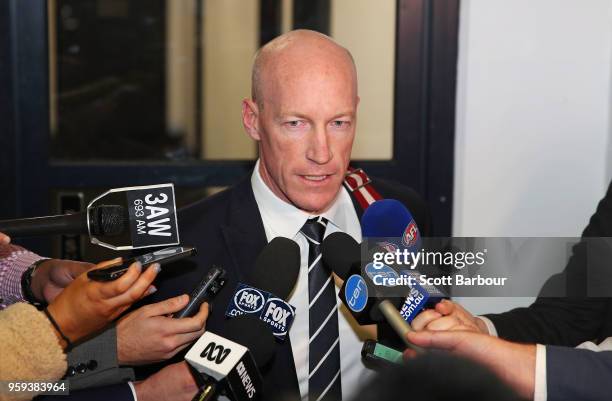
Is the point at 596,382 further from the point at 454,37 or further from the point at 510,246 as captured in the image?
the point at 454,37

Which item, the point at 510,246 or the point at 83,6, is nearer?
the point at 510,246

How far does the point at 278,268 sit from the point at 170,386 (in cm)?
33

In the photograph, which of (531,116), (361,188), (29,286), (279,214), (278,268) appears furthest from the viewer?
(531,116)

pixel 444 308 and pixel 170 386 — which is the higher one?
pixel 444 308

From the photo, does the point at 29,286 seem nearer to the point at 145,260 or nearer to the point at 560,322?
the point at 145,260

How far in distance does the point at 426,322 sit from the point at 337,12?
174 centimetres

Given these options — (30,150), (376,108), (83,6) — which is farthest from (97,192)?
(376,108)

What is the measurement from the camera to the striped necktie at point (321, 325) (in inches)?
71.2

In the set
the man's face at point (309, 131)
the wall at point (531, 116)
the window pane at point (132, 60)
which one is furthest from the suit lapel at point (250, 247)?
the wall at point (531, 116)

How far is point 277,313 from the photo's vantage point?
1517 mm

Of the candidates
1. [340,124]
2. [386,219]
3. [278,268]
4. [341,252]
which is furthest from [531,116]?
[278,268]

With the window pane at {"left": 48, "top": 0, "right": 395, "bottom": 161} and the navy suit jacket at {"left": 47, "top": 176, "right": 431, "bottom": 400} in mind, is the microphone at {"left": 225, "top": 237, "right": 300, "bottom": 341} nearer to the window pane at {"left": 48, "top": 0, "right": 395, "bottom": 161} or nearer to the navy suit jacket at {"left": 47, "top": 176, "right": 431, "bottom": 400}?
the navy suit jacket at {"left": 47, "top": 176, "right": 431, "bottom": 400}

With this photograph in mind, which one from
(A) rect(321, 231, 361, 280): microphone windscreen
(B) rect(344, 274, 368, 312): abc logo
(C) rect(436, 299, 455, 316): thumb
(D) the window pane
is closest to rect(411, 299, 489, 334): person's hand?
(C) rect(436, 299, 455, 316): thumb

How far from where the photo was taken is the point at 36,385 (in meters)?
1.32
